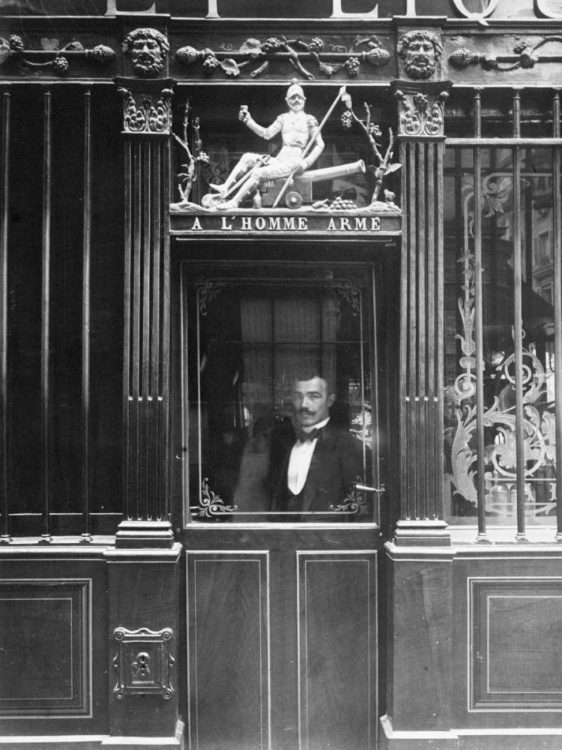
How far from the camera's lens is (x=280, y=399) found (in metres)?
4.94

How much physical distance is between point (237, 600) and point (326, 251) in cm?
255

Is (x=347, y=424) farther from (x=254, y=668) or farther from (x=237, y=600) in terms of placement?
(x=254, y=668)

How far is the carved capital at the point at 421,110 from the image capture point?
15.3 ft

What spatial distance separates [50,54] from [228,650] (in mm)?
4320

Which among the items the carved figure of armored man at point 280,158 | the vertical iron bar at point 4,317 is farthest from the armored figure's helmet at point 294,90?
the vertical iron bar at point 4,317

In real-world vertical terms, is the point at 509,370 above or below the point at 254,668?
above

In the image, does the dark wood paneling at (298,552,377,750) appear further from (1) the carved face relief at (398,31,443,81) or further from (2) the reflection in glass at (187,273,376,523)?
(1) the carved face relief at (398,31,443,81)

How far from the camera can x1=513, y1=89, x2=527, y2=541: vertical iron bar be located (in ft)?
15.6

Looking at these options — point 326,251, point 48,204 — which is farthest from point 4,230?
point 326,251

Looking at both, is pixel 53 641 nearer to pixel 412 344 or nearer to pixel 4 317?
pixel 4 317

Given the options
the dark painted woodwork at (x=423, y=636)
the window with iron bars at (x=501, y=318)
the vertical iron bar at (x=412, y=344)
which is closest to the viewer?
the dark painted woodwork at (x=423, y=636)

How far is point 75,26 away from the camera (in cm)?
470

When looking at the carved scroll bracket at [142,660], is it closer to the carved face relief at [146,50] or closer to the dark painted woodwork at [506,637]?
the dark painted woodwork at [506,637]

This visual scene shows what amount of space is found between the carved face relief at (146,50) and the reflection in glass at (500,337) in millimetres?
2149
